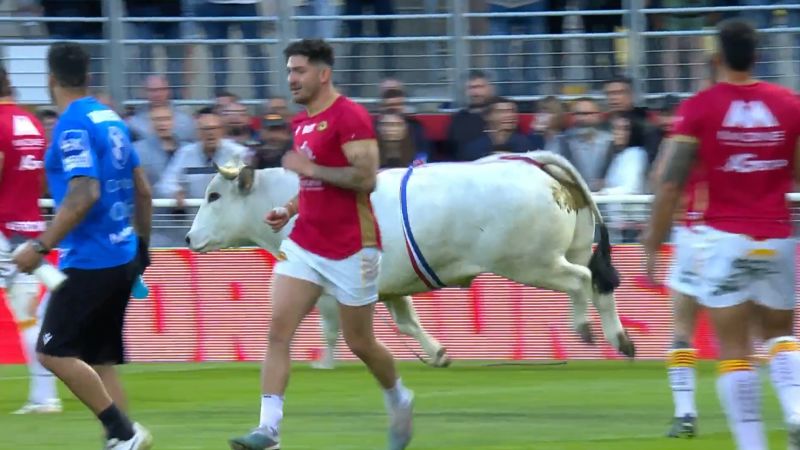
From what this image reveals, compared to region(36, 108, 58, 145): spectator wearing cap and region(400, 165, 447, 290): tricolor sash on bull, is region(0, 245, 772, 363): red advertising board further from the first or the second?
region(36, 108, 58, 145): spectator wearing cap

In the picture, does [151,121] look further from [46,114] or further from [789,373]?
[789,373]

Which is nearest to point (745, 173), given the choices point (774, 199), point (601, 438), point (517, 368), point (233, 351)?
point (774, 199)

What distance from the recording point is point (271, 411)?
28.0 ft

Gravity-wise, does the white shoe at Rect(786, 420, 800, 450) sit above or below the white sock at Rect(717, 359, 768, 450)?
below

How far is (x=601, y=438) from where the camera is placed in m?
9.69

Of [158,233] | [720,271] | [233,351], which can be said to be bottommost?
[233,351]

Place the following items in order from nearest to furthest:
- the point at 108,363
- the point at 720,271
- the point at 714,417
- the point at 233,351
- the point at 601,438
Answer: the point at 720,271
the point at 108,363
the point at 601,438
the point at 714,417
the point at 233,351

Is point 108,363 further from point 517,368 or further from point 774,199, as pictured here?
point 517,368

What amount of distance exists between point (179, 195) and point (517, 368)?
3.47 meters

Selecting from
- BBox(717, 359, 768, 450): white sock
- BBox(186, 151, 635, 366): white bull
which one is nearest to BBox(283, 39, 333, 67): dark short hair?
BBox(717, 359, 768, 450): white sock

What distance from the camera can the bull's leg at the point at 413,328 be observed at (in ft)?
45.3

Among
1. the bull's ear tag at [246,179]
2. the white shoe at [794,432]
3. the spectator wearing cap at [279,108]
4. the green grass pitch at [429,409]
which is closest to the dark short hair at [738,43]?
the white shoe at [794,432]

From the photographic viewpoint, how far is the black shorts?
8.48 meters

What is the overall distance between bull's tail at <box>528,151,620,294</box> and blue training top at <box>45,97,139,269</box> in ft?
18.8
